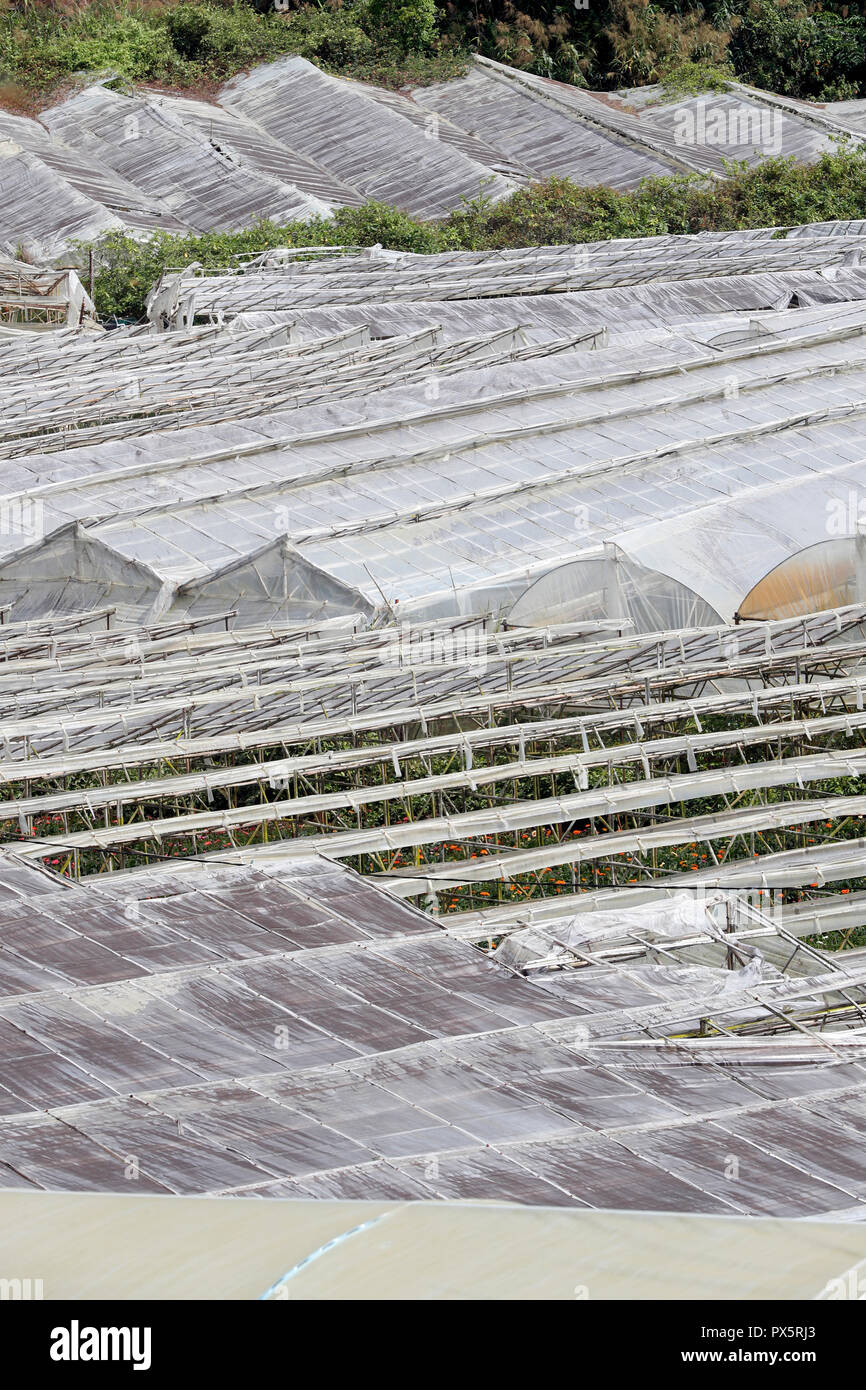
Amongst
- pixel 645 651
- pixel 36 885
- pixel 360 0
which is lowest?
pixel 36 885

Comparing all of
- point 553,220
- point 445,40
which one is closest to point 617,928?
point 553,220

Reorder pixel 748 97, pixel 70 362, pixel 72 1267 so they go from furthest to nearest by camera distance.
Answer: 1. pixel 748 97
2. pixel 70 362
3. pixel 72 1267

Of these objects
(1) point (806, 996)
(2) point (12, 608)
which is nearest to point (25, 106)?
(2) point (12, 608)

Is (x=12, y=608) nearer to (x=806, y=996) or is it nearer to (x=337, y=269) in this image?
(x=806, y=996)

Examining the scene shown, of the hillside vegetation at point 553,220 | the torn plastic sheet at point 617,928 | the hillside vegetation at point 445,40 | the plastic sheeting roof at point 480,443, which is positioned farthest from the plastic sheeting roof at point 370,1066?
the hillside vegetation at point 445,40

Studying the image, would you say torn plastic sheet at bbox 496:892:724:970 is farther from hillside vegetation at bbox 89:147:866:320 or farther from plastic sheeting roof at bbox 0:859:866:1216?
hillside vegetation at bbox 89:147:866:320

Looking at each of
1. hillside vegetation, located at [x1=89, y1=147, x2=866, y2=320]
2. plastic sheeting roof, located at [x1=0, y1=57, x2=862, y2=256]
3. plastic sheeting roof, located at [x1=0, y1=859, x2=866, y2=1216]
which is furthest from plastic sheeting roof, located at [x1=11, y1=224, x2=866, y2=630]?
plastic sheeting roof, located at [x1=0, y1=57, x2=862, y2=256]

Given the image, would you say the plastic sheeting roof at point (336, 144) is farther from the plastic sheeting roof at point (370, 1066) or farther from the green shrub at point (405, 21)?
the plastic sheeting roof at point (370, 1066)

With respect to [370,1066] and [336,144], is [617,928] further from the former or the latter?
[336,144]

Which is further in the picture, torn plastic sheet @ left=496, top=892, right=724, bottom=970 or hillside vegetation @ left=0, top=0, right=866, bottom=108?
hillside vegetation @ left=0, top=0, right=866, bottom=108

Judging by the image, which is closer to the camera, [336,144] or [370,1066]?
[370,1066]
